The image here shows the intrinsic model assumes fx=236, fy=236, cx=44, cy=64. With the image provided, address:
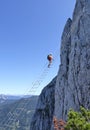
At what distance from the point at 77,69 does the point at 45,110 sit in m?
34.8

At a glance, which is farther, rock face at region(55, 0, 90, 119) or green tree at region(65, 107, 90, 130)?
rock face at region(55, 0, 90, 119)

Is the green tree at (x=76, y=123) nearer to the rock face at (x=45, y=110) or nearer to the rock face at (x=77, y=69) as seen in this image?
the rock face at (x=77, y=69)

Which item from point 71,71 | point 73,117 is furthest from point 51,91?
point 73,117

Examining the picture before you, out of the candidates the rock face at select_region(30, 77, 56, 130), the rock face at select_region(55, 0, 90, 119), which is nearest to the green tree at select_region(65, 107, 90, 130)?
the rock face at select_region(55, 0, 90, 119)

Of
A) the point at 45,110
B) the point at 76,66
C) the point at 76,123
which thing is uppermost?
the point at 76,66

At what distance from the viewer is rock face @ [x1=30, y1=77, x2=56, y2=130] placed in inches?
3164

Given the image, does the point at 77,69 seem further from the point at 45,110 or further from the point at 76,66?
the point at 45,110

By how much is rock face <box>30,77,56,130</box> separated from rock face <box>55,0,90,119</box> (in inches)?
707

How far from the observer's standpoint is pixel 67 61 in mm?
64750

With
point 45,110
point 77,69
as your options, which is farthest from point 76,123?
point 45,110

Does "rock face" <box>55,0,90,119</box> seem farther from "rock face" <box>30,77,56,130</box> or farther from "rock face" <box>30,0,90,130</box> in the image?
"rock face" <box>30,77,56,130</box>

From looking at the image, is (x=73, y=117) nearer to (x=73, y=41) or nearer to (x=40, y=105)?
(x=73, y=41)

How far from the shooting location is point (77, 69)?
53375mm

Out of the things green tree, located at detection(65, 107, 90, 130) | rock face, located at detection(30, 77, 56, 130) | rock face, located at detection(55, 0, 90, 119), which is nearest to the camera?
green tree, located at detection(65, 107, 90, 130)
